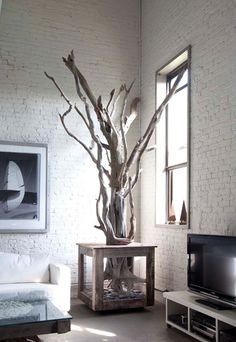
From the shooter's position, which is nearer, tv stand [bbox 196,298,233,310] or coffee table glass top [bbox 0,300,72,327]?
coffee table glass top [bbox 0,300,72,327]

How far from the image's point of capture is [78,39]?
6.95m

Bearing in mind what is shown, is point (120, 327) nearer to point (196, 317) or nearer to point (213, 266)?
point (196, 317)

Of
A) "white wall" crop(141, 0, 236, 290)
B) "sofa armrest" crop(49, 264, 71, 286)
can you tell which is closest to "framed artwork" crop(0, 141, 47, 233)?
"sofa armrest" crop(49, 264, 71, 286)

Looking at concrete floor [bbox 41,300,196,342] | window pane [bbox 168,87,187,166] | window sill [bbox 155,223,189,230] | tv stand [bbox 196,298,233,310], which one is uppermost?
window pane [bbox 168,87,187,166]

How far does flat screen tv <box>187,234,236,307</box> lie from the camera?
13.6 ft

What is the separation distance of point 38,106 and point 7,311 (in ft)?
11.3

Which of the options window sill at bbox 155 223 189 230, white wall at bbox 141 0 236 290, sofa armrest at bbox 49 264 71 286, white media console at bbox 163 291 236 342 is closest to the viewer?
white media console at bbox 163 291 236 342

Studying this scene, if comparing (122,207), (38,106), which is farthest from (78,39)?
(122,207)

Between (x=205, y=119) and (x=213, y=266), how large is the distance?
1.81 meters

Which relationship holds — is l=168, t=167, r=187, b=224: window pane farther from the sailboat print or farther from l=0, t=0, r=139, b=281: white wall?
the sailboat print

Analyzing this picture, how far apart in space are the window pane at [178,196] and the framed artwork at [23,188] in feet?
6.17

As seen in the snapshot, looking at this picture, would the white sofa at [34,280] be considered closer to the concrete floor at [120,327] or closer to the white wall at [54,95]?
the concrete floor at [120,327]

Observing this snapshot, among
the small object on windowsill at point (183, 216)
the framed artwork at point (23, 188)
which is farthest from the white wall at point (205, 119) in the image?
the framed artwork at point (23, 188)

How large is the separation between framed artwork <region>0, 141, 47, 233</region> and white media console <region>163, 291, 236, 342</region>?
2501 mm
